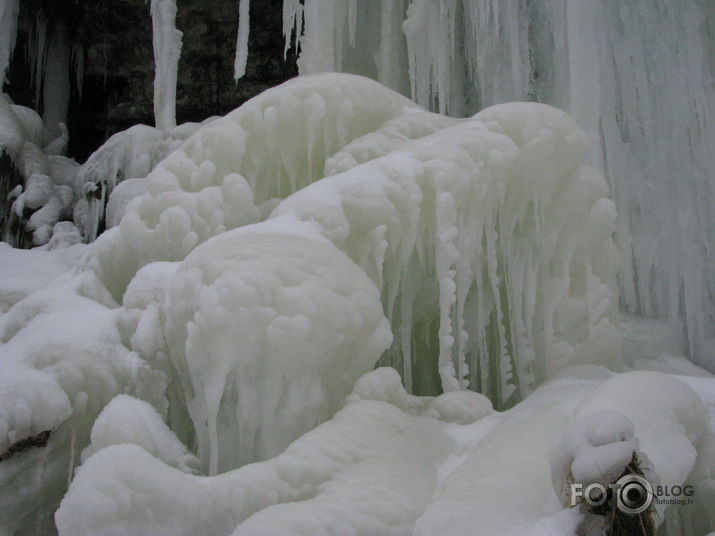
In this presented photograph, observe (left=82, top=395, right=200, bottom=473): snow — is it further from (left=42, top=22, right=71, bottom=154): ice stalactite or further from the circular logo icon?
(left=42, top=22, right=71, bottom=154): ice stalactite

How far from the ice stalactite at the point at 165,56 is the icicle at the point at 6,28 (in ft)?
8.74

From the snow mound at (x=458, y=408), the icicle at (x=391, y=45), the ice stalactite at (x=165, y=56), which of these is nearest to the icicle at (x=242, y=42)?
the ice stalactite at (x=165, y=56)

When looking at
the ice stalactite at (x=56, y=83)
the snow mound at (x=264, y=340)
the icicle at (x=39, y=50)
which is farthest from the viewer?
the ice stalactite at (x=56, y=83)

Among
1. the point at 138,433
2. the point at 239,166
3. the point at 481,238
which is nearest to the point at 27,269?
the point at 239,166

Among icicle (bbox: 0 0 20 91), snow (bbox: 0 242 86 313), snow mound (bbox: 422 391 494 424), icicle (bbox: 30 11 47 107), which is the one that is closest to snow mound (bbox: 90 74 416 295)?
snow (bbox: 0 242 86 313)

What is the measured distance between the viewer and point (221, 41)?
34.6ft

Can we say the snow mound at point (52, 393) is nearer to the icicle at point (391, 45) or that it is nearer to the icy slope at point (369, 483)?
the icy slope at point (369, 483)

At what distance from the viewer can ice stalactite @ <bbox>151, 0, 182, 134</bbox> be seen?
27.5ft

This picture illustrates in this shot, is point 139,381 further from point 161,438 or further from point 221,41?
point 221,41

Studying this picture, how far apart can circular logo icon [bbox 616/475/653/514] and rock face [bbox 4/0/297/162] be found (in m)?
9.51

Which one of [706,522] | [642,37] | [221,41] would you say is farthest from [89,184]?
[706,522]

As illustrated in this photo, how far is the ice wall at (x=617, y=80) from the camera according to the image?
20.6 feet

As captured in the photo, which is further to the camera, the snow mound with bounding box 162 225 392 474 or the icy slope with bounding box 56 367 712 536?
the snow mound with bounding box 162 225 392 474

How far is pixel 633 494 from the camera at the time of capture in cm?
186
